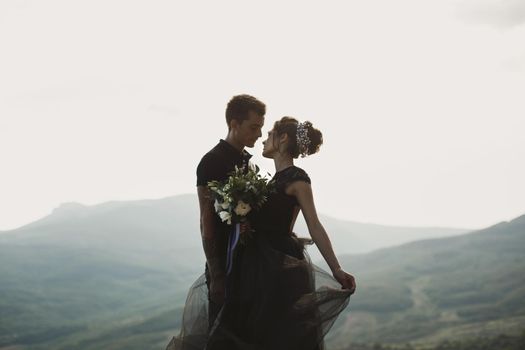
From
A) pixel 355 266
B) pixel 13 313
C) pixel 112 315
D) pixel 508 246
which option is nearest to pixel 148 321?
pixel 112 315

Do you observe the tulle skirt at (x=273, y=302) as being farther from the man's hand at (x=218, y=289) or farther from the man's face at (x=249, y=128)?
the man's face at (x=249, y=128)

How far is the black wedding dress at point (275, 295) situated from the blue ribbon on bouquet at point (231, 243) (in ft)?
0.16

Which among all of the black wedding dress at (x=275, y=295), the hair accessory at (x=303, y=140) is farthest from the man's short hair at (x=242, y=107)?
the black wedding dress at (x=275, y=295)

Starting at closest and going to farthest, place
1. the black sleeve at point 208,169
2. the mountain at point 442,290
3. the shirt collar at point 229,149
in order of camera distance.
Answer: the black sleeve at point 208,169 → the shirt collar at point 229,149 → the mountain at point 442,290

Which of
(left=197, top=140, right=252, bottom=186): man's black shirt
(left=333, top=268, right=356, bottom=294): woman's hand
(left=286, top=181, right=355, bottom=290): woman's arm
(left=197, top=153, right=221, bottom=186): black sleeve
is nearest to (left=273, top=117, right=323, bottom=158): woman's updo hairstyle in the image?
(left=286, top=181, right=355, bottom=290): woman's arm

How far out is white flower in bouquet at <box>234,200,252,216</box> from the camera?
510cm

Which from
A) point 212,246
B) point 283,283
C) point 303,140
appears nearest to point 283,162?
point 303,140

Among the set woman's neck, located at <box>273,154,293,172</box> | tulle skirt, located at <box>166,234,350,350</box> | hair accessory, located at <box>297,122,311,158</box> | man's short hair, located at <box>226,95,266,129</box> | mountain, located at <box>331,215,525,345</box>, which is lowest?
mountain, located at <box>331,215,525,345</box>

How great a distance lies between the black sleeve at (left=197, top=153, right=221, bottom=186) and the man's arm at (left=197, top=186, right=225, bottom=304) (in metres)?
0.09

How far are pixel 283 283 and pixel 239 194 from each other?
953 mm

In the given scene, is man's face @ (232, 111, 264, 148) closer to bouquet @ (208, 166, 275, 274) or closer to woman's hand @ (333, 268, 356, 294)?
bouquet @ (208, 166, 275, 274)

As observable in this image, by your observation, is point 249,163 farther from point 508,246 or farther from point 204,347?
point 508,246

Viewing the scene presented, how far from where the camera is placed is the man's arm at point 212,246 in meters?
5.26

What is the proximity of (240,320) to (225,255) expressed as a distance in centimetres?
66
